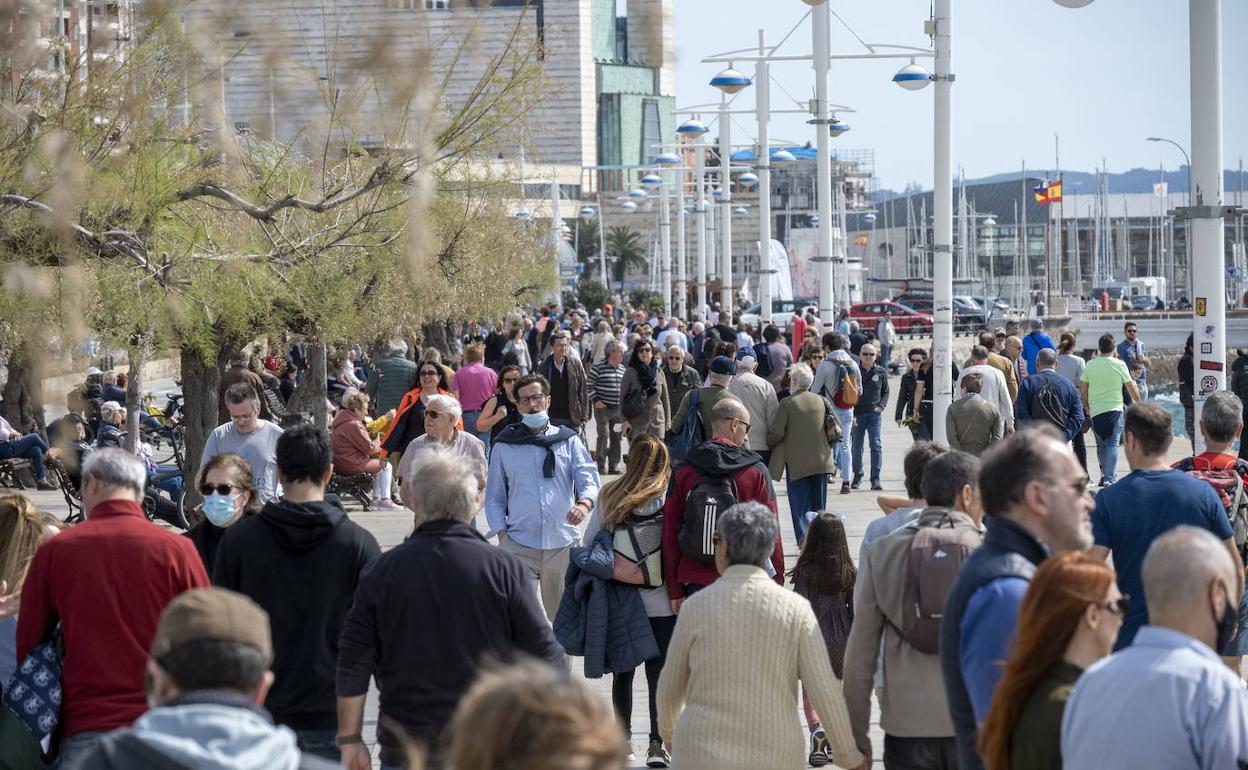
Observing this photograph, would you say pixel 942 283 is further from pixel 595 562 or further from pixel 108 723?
pixel 108 723

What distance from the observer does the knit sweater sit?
5.46 m

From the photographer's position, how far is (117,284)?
39.5 feet

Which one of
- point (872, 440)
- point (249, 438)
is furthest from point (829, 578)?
point (872, 440)

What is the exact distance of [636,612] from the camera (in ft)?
25.2

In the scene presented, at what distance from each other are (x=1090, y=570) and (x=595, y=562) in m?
3.96

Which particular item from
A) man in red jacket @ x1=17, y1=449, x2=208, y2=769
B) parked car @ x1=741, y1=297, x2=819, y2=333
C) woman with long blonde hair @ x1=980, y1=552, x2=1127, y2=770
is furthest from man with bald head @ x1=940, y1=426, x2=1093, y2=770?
parked car @ x1=741, y1=297, x2=819, y2=333

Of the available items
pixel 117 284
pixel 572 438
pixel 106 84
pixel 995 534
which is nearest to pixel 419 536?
pixel 995 534

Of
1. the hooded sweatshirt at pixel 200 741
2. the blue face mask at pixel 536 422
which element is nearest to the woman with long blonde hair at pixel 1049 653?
the hooded sweatshirt at pixel 200 741

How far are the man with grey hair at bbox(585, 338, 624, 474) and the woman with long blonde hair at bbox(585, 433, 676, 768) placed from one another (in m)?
10.8

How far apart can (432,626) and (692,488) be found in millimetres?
2687

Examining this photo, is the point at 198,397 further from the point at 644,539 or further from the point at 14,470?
the point at 644,539

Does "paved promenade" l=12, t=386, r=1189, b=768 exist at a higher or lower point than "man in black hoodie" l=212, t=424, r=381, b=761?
lower

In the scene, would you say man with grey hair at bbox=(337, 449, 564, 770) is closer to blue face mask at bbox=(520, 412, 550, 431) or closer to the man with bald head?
the man with bald head

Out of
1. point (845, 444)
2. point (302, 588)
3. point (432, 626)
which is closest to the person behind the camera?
point (432, 626)
